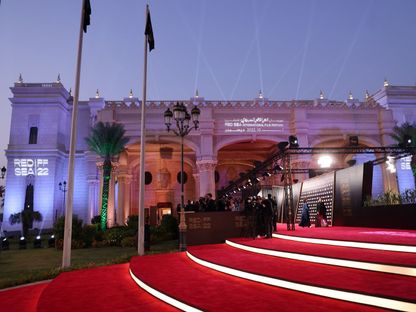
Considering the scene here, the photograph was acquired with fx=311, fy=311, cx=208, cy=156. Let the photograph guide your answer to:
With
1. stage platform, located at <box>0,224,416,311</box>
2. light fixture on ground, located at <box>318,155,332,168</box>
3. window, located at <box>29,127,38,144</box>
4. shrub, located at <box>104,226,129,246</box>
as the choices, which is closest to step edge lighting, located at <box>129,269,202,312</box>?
stage platform, located at <box>0,224,416,311</box>

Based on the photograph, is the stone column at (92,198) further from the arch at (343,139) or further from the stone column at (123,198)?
the arch at (343,139)

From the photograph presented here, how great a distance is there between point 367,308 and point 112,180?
102ft

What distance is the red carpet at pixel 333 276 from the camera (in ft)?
14.7

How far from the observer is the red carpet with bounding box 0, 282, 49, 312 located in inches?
237

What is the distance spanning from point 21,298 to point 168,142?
2601 cm

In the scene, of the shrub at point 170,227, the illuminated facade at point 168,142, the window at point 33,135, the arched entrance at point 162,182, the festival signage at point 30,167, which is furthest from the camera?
the window at point 33,135

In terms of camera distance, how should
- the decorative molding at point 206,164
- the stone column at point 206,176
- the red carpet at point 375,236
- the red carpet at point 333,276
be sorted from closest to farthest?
1. the red carpet at point 333,276
2. the red carpet at point 375,236
3. the stone column at point 206,176
4. the decorative molding at point 206,164

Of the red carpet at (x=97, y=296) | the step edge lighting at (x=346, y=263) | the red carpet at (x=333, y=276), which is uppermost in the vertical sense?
the step edge lighting at (x=346, y=263)

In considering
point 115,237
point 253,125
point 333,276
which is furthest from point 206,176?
point 333,276

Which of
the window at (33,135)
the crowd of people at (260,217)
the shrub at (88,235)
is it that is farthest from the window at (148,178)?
the crowd of people at (260,217)

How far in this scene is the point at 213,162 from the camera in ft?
102

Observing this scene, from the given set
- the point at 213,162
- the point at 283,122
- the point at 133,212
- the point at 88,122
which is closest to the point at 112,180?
the point at 133,212

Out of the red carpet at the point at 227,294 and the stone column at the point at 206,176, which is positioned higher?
the stone column at the point at 206,176

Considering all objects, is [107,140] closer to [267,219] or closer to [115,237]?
[115,237]
